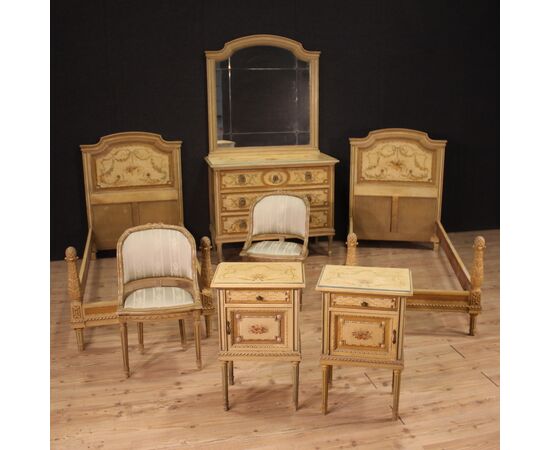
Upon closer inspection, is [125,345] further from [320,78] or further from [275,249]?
[320,78]

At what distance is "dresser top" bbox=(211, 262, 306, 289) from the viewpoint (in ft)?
10.7

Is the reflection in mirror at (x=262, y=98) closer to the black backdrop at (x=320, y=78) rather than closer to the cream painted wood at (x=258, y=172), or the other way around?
the cream painted wood at (x=258, y=172)

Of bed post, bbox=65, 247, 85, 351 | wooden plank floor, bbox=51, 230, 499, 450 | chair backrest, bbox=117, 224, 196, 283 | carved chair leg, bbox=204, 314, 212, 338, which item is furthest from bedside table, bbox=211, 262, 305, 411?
bed post, bbox=65, 247, 85, 351

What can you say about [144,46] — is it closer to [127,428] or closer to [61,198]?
[61,198]

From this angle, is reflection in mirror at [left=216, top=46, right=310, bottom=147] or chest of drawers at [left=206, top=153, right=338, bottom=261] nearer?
chest of drawers at [left=206, top=153, right=338, bottom=261]

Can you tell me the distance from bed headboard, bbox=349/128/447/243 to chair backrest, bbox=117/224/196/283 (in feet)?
8.11

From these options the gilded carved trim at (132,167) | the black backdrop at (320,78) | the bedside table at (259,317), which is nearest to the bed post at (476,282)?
the bedside table at (259,317)

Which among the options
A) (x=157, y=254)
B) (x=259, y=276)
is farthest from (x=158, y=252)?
(x=259, y=276)

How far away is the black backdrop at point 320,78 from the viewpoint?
19.1ft

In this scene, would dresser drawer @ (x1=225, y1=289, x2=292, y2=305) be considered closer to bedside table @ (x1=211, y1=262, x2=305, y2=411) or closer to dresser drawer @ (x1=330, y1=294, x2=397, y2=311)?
bedside table @ (x1=211, y1=262, x2=305, y2=411)

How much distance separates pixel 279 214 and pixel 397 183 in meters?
1.58

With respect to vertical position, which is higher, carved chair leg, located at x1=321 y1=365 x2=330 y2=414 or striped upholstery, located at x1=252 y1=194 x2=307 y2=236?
striped upholstery, located at x1=252 y1=194 x2=307 y2=236

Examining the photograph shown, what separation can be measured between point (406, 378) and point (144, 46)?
3.88m

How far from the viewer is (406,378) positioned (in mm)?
Result: 3779
